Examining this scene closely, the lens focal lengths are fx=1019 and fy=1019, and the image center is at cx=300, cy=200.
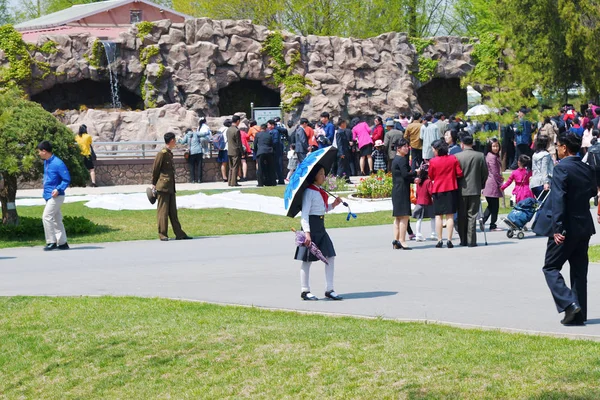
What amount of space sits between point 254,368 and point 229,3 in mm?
46579

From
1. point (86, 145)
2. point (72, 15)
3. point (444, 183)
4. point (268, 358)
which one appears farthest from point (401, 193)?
point (72, 15)

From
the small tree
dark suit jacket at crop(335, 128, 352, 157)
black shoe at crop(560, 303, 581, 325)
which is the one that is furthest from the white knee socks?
dark suit jacket at crop(335, 128, 352, 157)

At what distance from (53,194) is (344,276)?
17.3 ft

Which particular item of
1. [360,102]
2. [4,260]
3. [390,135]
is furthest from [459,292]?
[360,102]

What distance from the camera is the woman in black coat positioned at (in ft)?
48.9

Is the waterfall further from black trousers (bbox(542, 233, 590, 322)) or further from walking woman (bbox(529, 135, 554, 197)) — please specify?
black trousers (bbox(542, 233, 590, 322))

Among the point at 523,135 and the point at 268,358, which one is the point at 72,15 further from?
the point at 268,358

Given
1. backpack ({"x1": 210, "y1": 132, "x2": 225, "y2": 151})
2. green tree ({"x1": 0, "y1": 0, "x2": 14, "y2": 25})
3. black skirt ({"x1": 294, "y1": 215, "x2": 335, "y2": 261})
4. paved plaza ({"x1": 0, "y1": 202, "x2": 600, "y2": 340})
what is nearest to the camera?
paved plaza ({"x1": 0, "y1": 202, "x2": 600, "y2": 340})

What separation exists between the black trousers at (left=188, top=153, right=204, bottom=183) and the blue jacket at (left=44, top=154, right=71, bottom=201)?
12528 mm

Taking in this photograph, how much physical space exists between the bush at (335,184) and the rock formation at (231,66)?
53.0 ft

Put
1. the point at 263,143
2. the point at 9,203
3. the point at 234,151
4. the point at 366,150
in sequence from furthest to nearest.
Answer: the point at 366,150, the point at 234,151, the point at 263,143, the point at 9,203

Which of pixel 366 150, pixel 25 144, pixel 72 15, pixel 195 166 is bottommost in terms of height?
pixel 195 166

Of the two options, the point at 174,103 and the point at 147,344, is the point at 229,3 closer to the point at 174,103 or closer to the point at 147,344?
the point at 174,103

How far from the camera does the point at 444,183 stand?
15109mm
